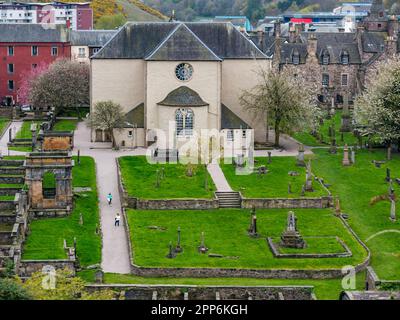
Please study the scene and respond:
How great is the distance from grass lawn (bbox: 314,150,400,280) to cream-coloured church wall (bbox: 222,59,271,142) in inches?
339

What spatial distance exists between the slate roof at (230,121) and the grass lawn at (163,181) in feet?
34.0

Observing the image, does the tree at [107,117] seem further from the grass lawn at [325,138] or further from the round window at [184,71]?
the grass lawn at [325,138]

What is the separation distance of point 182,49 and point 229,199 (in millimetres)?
22999

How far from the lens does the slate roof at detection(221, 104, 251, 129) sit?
89.2 metres

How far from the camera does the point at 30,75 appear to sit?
116938mm

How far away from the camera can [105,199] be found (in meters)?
69.9

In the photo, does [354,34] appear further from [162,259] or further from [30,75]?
[162,259]

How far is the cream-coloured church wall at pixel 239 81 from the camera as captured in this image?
301 feet

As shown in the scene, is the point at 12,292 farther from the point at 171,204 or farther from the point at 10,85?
the point at 10,85

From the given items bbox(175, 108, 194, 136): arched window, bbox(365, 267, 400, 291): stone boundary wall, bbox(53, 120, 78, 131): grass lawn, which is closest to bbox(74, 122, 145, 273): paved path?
bbox(53, 120, 78, 131): grass lawn
